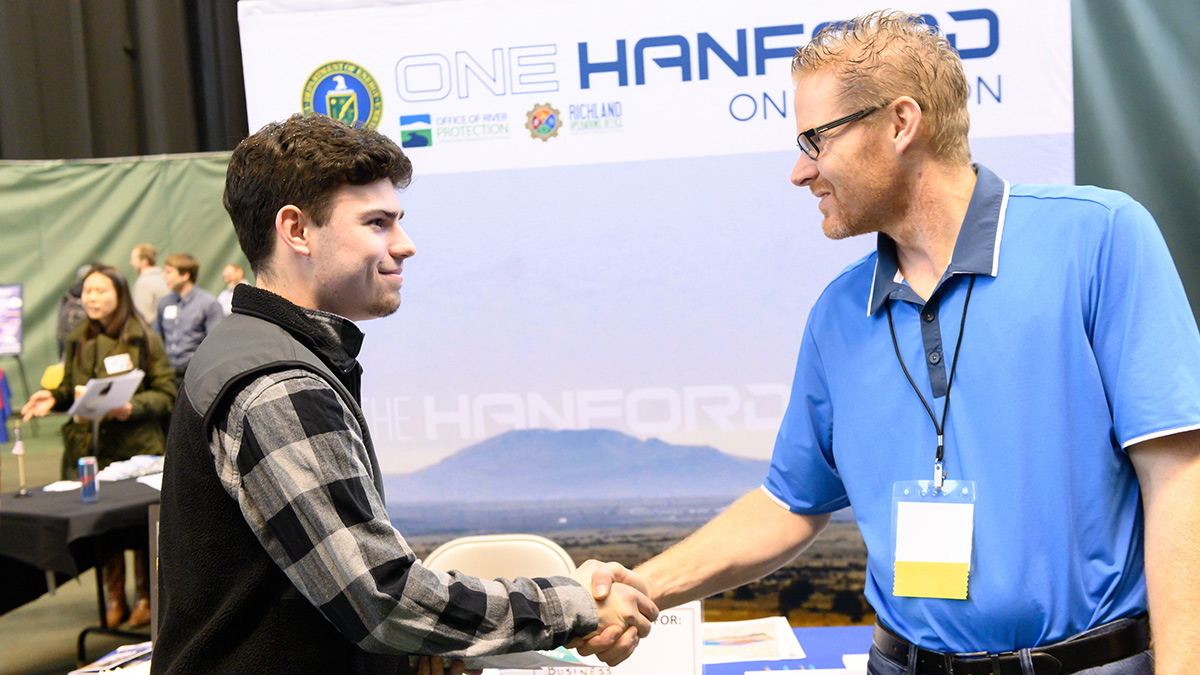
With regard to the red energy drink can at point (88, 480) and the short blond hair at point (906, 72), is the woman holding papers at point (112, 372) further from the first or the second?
the short blond hair at point (906, 72)

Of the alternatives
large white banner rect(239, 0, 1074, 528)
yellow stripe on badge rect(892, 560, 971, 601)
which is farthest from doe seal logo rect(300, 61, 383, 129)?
yellow stripe on badge rect(892, 560, 971, 601)

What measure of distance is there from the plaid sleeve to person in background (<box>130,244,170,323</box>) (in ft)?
15.6

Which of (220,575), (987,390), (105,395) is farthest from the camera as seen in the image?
(105,395)

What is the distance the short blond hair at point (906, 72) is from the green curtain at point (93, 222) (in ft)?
14.5

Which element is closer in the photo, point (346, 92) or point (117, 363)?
point (346, 92)

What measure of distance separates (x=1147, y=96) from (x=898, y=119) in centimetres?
309

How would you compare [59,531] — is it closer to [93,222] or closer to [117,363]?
[117,363]

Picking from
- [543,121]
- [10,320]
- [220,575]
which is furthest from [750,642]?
[10,320]

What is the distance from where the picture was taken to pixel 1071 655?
1.26m

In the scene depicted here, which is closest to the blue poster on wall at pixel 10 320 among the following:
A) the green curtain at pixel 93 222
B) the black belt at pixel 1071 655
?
the green curtain at pixel 93 222

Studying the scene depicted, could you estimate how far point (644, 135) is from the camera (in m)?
3.80

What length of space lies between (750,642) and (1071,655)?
1070 millimetres

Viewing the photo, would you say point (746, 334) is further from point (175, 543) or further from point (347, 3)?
point (175, 543)

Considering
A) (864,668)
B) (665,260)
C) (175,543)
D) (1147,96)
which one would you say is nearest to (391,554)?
(175,543)
